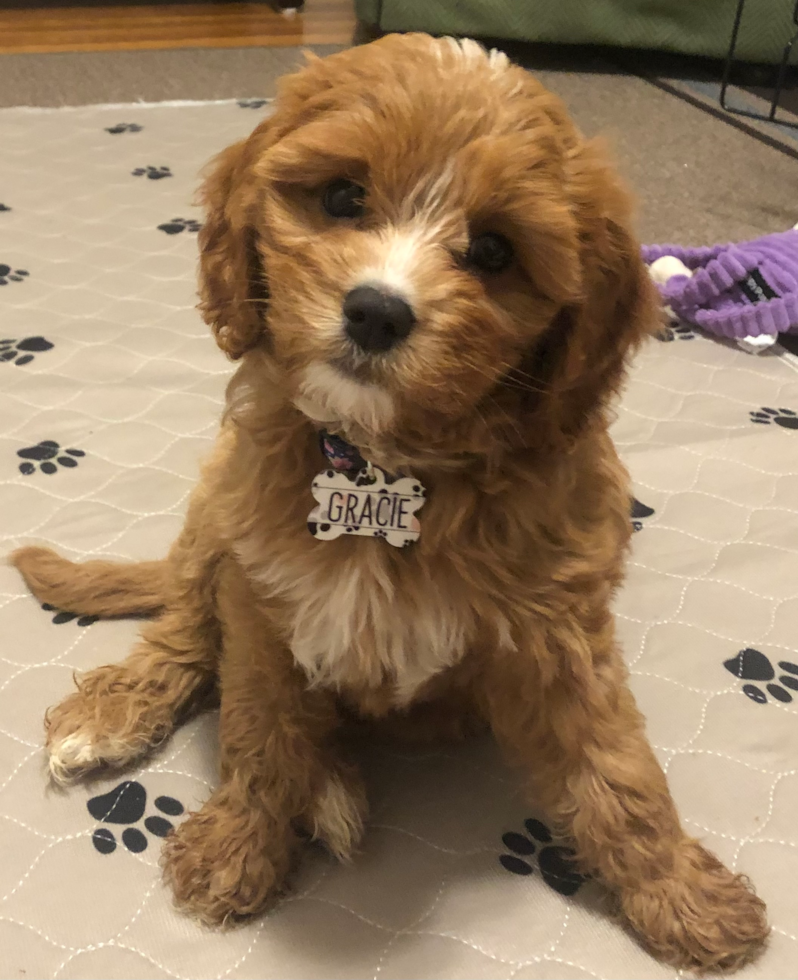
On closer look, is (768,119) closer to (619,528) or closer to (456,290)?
(619,528)

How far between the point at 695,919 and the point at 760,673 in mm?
482

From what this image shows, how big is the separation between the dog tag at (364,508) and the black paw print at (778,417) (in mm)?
1266

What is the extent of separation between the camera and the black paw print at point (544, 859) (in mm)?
1164

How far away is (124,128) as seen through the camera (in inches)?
124

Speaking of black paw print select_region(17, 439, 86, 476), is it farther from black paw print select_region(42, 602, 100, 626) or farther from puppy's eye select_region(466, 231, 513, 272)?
puppy's eye select_region(466, 231, 513, 272)

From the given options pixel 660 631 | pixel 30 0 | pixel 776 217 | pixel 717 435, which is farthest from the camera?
pixel 30 0

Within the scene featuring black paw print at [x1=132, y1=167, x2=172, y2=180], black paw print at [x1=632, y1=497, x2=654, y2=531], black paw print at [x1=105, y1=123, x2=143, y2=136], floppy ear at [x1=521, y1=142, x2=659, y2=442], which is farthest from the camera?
black paw print at [x1=105, y1=123, x2=143, y2=136]

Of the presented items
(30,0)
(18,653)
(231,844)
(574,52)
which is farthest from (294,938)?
(30,0)

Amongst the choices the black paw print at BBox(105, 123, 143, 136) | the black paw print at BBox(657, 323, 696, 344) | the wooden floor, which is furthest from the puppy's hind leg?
the wooden floor

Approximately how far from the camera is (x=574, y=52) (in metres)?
4.40

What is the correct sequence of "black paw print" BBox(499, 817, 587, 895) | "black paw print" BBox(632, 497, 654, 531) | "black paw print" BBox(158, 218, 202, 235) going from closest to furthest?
"black paw print" BBox(499, 817, 587, 895) → "black paw print" BBox(632, 497, 654, 531) → "black paw print" BBox(158, 218, 202, 235)

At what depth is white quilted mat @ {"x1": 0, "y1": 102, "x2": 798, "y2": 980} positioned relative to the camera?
3.59ft

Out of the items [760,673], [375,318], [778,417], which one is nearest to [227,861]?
[375,318]

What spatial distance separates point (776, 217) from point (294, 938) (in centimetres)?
279
